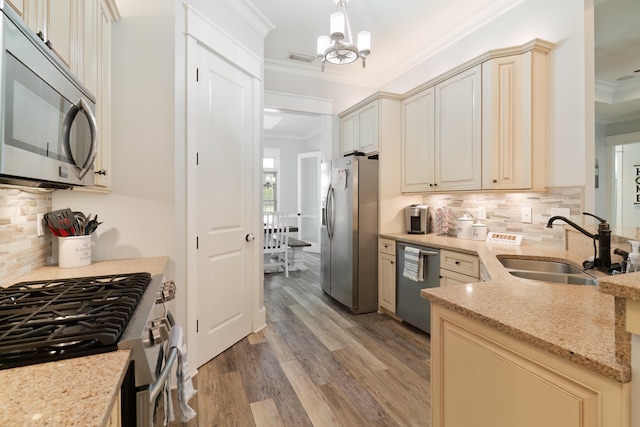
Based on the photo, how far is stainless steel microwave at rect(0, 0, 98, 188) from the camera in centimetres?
69

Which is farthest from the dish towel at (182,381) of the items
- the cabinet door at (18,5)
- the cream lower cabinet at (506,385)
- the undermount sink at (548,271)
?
the undermount sink at (548,271)

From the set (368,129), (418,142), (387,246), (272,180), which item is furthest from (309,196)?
(418,142)

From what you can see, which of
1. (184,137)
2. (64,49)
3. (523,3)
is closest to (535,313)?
(64,49)

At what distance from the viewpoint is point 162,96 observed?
1.98m

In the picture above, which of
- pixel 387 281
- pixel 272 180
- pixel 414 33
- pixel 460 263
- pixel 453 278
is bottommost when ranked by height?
pixel 387 281

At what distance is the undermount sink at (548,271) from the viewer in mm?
1607

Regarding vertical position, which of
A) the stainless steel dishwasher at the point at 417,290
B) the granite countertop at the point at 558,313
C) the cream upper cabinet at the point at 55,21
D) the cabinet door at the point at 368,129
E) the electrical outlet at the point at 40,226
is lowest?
the stainless steel dishwasher at the point at 417,290

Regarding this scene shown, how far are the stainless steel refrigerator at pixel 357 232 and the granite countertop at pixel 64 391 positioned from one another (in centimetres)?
273

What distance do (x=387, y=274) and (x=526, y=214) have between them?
54.6 inches

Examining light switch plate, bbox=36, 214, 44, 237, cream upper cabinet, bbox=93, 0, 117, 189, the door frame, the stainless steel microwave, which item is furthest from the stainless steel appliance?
the door frame

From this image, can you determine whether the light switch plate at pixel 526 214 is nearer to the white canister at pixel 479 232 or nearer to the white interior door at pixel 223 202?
the white canister at pixel 479 232

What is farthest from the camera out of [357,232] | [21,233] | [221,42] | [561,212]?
[357,232]

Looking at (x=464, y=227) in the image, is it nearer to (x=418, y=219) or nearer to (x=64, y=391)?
(x=418, y=219)

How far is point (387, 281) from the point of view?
3.26 m
